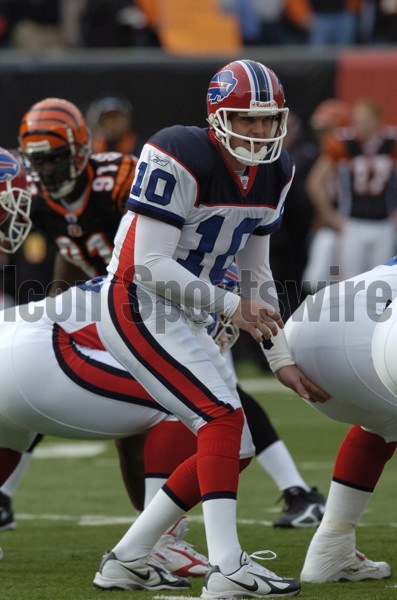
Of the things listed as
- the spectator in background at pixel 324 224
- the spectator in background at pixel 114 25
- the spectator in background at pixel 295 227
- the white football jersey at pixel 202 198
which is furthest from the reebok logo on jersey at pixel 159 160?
the spectator in background at pixel 114 25

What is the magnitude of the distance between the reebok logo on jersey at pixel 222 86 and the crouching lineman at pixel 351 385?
2.17ft

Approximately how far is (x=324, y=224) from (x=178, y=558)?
569 cm

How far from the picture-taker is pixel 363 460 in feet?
10.8

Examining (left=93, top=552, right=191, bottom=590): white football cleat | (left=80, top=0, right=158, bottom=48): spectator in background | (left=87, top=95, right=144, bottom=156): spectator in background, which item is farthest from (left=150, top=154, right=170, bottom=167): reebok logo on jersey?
(left=80, top=0, right=158, bottom=48): spectator in background

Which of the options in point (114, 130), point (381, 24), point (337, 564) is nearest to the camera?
point (337, 564)

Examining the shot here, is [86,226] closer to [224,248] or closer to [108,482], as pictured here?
[224,248]

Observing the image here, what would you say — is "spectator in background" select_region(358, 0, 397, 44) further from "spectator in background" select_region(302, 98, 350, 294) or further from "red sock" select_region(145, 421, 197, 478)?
"red sock" select_region(145, 421, 197, 478)

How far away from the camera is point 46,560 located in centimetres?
366

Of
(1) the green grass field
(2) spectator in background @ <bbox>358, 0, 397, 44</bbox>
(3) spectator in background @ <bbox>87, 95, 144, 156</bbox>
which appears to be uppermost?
(2) spectator in background @ <bbox>358, 0, 397, 44</bbox>

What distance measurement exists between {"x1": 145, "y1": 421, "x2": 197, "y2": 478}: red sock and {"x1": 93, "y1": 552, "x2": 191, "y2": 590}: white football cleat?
11.9 inches

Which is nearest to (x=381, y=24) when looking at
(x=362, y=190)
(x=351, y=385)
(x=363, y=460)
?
(x=362, y=190)

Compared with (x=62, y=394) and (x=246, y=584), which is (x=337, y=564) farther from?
(x=62, y=394)

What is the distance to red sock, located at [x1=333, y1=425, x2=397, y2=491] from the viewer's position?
10.8ft

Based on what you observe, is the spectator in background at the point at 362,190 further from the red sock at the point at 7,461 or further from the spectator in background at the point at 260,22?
the red sock at the point at 7,461
